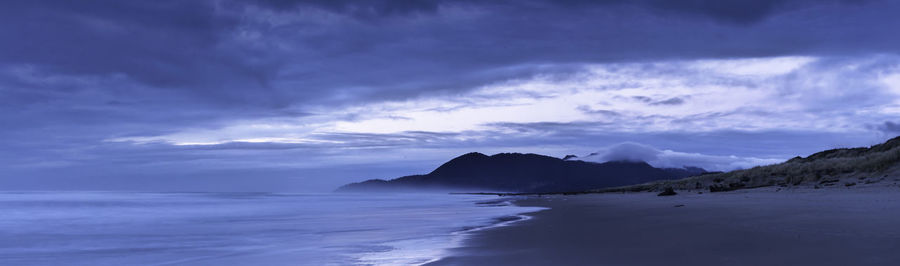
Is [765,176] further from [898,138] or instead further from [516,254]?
[516,254]

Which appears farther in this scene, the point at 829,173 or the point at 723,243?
the point at 829,173

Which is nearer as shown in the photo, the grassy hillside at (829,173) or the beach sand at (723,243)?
the beach sand at (723,243)

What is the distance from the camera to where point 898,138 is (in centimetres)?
3834

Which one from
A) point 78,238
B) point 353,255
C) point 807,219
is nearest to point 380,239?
point 353,255

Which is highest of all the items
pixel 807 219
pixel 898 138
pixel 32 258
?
pixel 898 138

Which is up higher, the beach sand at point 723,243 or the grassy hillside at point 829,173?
the grassy hillside at point 829,173

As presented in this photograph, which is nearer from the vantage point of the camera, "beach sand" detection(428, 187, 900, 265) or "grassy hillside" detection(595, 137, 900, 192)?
"beach sand" detection(428, 187, 900, 265)

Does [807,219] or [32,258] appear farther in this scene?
[32,258]

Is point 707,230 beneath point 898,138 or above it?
beneath

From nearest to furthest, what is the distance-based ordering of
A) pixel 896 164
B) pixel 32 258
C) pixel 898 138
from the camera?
pixel 32 258
pixel 896 164
pixel 898 138

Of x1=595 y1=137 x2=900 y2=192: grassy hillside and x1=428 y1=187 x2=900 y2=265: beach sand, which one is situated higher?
x1=595 y1=137 x2=900 y2=192: grassy hillside

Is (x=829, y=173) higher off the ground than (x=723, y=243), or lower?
higher

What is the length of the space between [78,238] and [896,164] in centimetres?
2843

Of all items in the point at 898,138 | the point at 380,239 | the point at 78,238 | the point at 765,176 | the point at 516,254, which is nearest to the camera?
the point at 516,254
